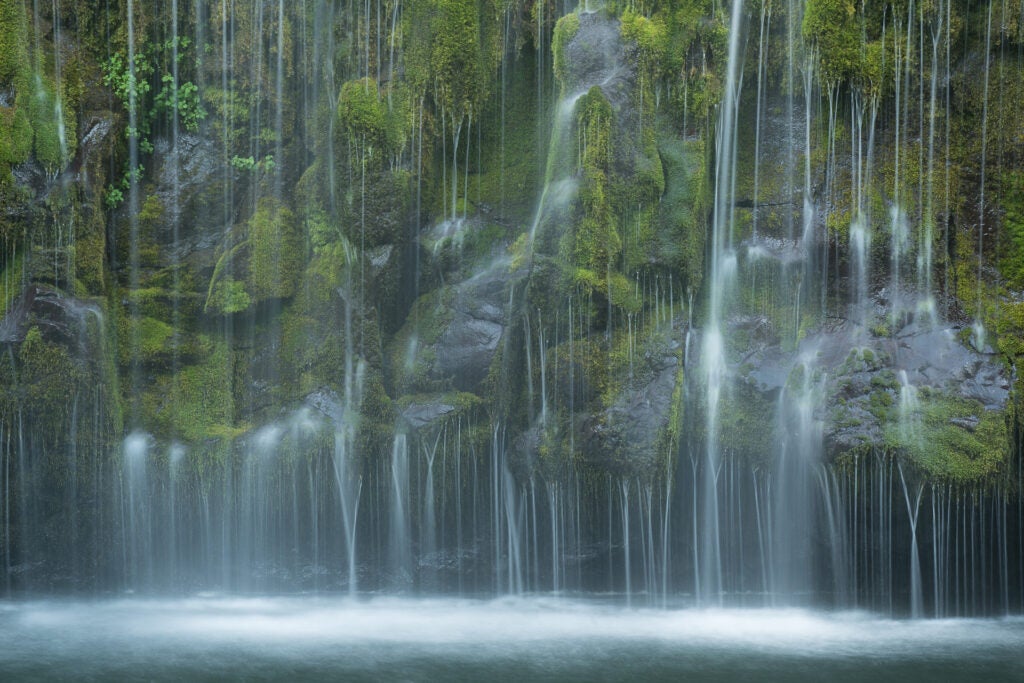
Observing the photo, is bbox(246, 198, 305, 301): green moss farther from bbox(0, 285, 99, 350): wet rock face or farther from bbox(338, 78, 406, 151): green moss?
bbox(0, 285, 99, 350): wet rock face

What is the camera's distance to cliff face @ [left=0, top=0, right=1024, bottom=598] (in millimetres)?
12094

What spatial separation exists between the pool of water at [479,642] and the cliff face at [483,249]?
1.07m

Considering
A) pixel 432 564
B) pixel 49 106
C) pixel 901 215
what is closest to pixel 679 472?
pixel 432 564

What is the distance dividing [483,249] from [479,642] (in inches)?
211

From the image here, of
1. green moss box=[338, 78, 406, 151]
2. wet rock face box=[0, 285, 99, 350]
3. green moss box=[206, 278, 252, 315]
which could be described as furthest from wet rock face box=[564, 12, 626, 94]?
wet rock face box=[0, 285, 99, 350]

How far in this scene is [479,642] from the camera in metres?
10.8

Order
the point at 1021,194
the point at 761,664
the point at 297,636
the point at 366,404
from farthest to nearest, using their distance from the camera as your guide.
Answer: the point at 366,404, the point at 1021,194, the point at 297,636, the point at 761,664

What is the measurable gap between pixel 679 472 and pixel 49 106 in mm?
9167

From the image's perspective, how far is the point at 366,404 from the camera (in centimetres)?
1321

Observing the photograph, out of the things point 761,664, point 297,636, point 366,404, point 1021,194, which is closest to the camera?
point 761,664

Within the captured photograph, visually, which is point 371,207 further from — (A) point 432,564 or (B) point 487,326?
(A) point 432,564

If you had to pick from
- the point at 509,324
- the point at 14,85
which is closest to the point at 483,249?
the point at 509,324

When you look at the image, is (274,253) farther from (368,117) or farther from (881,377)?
(881,377)

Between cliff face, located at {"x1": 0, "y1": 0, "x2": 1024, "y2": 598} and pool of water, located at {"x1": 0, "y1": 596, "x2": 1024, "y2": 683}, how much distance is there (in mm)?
1070
